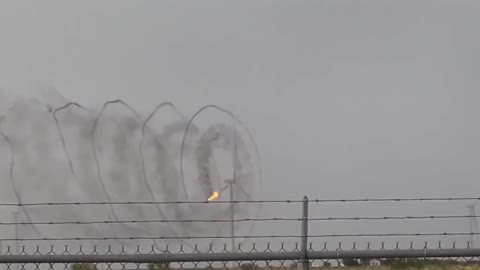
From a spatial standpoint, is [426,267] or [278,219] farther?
[426,267]

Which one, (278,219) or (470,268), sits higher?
(278,219)

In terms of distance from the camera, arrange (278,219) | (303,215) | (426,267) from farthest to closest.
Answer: (426,267)
(278,219)
(303,215)

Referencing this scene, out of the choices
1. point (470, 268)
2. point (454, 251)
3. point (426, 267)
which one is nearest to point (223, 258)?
point (454, 251)

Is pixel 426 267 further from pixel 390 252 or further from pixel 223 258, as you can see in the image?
pixel 223 258

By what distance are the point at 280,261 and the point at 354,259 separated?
3.09ft

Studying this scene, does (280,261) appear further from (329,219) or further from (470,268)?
(470,268)

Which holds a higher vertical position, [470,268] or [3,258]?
[3,258]

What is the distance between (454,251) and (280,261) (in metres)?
2.17

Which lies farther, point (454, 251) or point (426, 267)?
point (426, 267)

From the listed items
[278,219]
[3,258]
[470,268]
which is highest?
[278,219]

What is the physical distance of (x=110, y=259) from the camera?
7.70 metres

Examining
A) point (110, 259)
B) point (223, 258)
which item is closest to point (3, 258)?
point (110, 259)

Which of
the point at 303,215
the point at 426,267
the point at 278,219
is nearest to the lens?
the point at 303,215

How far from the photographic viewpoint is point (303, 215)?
7.35 metres
